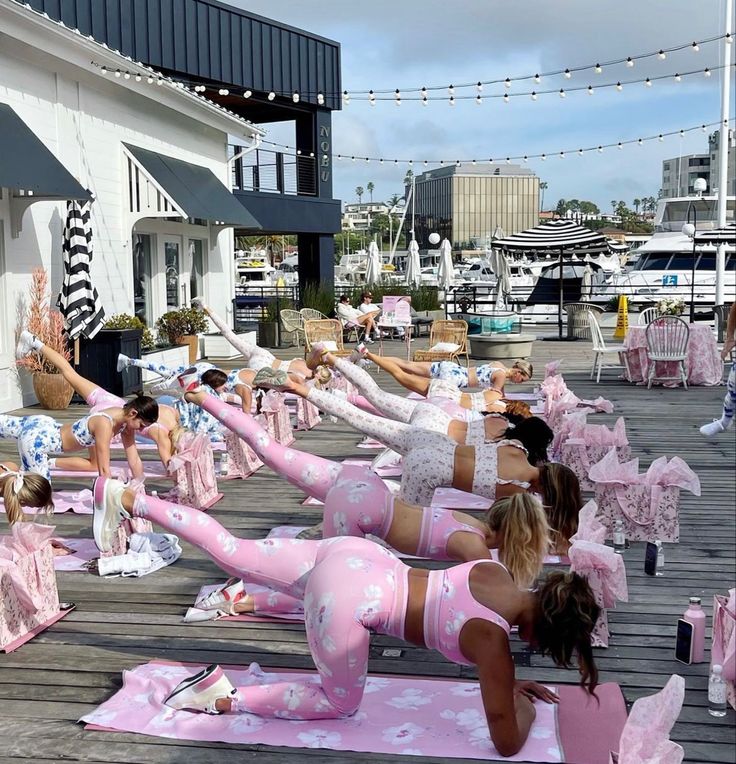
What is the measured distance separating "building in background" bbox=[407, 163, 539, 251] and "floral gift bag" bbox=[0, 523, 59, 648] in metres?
132

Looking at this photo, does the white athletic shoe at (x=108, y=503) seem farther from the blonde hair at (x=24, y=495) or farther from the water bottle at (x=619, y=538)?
the water bottle at (x=619, y=538)

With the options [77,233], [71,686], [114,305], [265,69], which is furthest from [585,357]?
[71,686]

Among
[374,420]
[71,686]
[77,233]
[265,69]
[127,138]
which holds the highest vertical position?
[265,69]

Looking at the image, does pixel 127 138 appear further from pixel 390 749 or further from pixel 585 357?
pixel 390 749

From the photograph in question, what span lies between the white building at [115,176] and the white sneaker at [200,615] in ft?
20.9

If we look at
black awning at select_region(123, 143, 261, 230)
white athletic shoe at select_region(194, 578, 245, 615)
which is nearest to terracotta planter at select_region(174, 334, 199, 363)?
black awning at select_region(123, 143, 261, 230)

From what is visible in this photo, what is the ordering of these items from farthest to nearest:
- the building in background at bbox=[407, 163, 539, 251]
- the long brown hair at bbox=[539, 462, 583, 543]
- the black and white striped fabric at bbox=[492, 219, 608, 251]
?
the building in background at bbox=[407, 163, 539, 251] → the black and white striped fabric at bbox=[492, 219, 608, 251] → the long brown hair at bbox=[539, 462, 583, 543]

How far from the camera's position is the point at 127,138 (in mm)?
14141

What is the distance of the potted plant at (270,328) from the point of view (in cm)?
1914

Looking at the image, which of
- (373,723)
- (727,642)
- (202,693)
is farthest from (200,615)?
(727,642)

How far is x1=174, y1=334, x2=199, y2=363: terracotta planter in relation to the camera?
15530 mm

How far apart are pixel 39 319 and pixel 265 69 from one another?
13213mm

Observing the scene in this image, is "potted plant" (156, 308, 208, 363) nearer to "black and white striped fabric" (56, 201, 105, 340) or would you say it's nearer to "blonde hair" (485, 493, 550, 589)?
"black and white striped fabric" (56, 201, 105, 340)

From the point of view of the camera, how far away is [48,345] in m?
10.7
